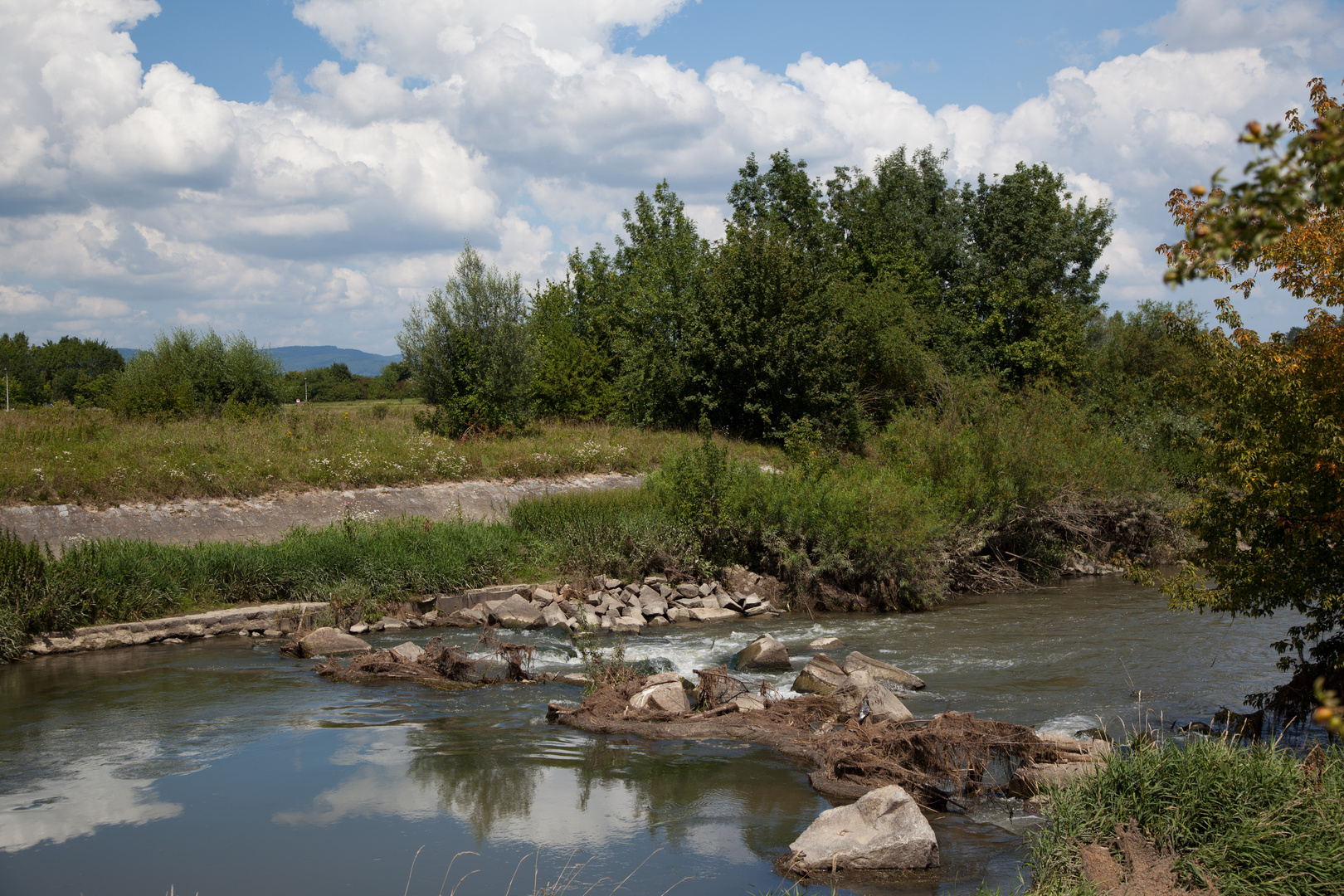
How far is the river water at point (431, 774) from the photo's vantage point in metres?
Answer: 5.84

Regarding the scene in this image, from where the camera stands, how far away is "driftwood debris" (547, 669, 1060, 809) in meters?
7.34

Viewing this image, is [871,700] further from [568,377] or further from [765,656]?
[568,377]

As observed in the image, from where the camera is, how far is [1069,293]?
41.3 metres

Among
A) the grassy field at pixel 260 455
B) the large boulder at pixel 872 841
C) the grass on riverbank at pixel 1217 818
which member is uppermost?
the grassy field at pixel 260 455

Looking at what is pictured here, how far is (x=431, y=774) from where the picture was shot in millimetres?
7645

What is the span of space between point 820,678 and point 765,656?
144 cm

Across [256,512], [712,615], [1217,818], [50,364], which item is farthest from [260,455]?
[50,364]

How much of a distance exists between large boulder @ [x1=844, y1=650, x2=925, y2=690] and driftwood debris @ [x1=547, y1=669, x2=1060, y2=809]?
1.77 m

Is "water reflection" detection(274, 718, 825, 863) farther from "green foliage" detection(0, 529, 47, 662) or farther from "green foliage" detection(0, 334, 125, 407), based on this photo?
"green foliage" detection(0, 334, 125, 407)

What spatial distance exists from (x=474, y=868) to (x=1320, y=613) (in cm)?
792

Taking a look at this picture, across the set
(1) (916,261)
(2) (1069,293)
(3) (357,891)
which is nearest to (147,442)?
(3) (357,891)

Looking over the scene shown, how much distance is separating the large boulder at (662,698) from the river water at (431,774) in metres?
0.71

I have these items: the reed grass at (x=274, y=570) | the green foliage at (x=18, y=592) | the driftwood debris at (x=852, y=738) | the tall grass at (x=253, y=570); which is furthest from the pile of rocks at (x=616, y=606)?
Answer: the green foliage at (x=18, y=592)

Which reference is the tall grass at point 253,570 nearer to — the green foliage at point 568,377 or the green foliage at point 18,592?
the green foliage at point 18,592
